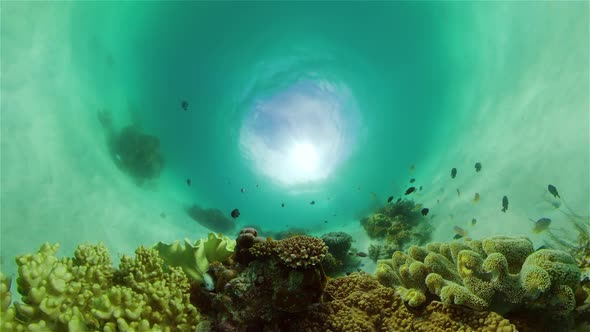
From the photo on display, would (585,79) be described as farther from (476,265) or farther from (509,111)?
(476,265)

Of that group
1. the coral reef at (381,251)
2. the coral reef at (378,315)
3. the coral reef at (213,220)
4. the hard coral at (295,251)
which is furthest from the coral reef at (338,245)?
the coral reef at (213,220)

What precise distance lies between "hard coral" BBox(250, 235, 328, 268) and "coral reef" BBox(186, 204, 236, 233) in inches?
1004

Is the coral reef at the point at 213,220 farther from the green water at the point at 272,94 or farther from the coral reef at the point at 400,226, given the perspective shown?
→ the coral reef at the point at 400,226

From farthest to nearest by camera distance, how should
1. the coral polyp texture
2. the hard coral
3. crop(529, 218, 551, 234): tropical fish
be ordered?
crop(529, 218, 551, 234): tropical fish → the hard coral → the coral polyp texture

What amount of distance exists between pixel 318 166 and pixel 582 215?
27.9 metres

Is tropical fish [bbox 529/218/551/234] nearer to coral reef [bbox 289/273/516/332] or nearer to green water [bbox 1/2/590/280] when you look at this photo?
green water [bbox 1/2/590/280]

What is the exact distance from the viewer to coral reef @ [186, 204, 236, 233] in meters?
27.9

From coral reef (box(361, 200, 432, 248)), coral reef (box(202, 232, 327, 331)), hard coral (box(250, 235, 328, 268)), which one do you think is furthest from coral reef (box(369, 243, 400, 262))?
hard coral (box(250, 235, 328, 268))

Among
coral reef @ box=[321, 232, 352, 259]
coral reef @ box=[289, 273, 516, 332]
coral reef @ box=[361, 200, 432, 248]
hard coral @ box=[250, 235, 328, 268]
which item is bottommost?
coral reef @ box=[289, 273, 516, 332]

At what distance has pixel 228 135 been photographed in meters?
32.3

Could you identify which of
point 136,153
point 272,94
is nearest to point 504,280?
point 136,153

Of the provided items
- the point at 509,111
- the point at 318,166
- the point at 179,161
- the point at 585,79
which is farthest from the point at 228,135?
the point at 585,79

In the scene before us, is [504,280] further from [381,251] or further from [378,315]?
[381,251]

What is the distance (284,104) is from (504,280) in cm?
3098
